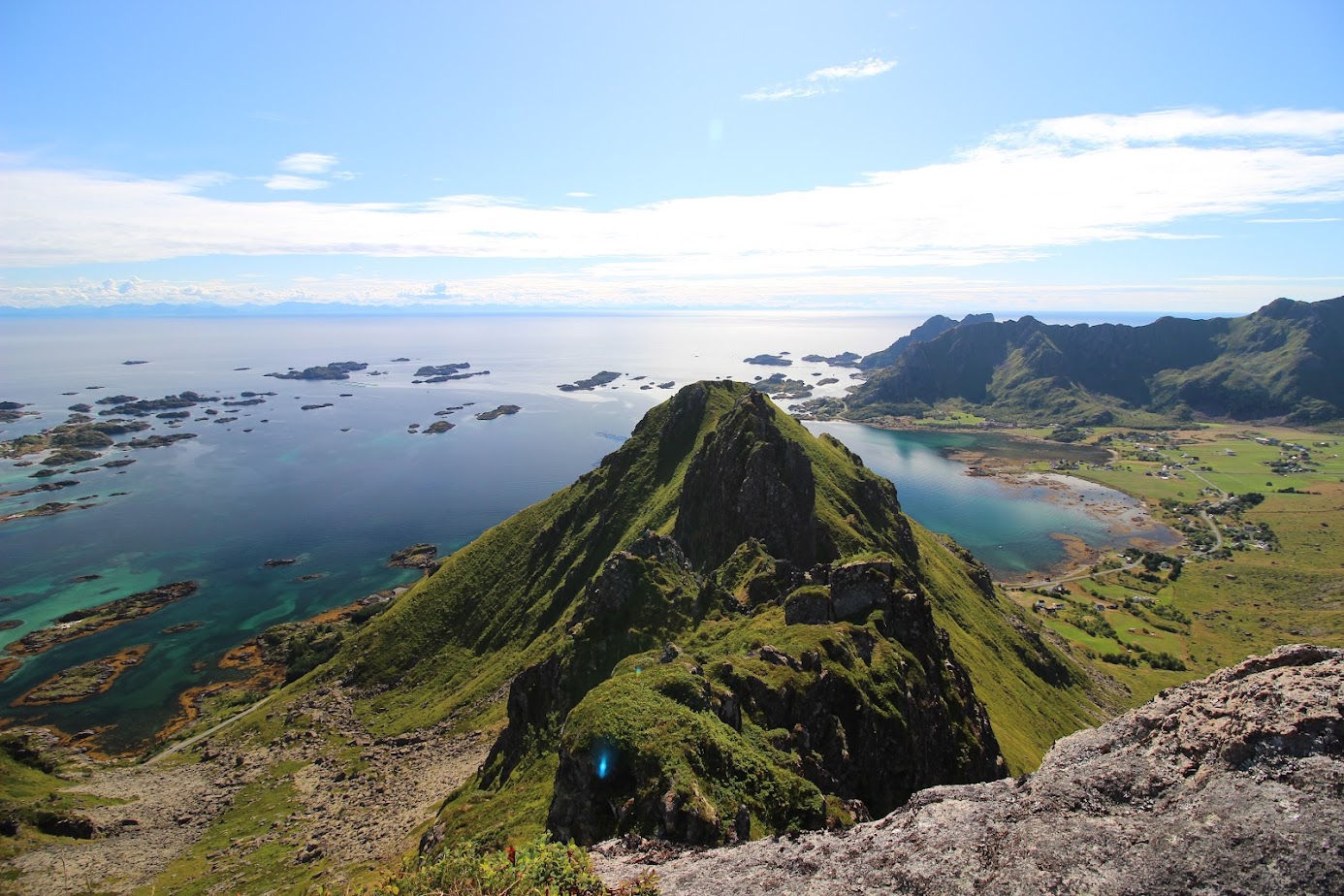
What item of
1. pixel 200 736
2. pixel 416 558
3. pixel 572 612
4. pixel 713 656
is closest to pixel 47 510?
pixel 416 558

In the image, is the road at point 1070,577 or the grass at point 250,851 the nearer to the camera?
the grass at point 250,851

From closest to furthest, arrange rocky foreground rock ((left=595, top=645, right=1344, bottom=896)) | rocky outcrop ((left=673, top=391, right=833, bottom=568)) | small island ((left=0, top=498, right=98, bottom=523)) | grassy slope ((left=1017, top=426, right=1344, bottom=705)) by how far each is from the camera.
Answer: rocky foreground rock ((left=595, top=645, right=1344, bottom=896)) → rocky outcrop ((left=673, top=391, right=833, bottom=568)) → grassy slope ((left=1017, top=426, right=1344, bottom=705)) → small island ((left=0, top=498, right=98, bottom=523))

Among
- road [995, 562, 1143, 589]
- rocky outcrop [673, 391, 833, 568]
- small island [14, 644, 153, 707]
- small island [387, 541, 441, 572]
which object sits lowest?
small island [14, 644, 153, 707]

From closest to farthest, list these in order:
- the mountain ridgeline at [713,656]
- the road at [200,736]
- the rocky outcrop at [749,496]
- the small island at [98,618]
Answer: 1. the mountain ridgeline at [713,656]
2. the rocky outcrop at [749,496]
3. the road at [200,736]
4. the small island at [98,618]

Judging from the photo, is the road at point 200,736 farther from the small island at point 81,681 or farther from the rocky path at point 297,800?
the small island at point 81,681

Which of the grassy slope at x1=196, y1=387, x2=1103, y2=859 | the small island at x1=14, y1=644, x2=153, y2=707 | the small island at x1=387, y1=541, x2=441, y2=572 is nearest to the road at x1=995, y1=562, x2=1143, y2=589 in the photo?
the grassy slope at x1=196, y1=387, x2=1103, y2=859

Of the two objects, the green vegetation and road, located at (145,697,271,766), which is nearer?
the green vegetation

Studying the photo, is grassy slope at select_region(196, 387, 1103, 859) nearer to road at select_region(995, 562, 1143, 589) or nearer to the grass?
the grass

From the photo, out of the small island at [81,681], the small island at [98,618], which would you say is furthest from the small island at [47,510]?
the small island at [81,681]
